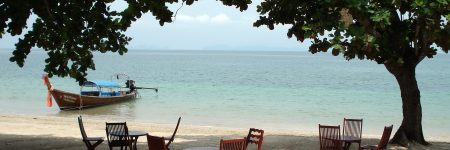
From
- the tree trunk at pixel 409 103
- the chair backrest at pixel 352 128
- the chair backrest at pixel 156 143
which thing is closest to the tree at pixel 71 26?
the chair backrest at pixel 156 143

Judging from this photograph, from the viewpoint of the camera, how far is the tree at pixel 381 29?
8.92 metres

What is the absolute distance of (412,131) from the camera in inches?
515

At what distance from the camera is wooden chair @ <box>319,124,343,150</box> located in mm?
10523

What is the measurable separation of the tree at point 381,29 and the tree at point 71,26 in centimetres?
260

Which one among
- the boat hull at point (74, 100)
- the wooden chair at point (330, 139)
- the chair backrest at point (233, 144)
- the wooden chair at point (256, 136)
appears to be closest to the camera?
the chair backrest at point (233, 144)

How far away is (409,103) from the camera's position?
42.6 ft

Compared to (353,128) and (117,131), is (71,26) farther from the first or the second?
(353,128)

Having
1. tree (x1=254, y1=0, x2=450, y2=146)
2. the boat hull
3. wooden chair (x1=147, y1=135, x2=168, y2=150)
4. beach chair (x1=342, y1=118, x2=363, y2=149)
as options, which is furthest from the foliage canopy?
the boat hull

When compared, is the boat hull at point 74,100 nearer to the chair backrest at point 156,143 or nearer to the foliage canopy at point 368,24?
the foliage canopy at point 368,24

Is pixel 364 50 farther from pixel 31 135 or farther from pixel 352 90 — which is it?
pixel 352 90

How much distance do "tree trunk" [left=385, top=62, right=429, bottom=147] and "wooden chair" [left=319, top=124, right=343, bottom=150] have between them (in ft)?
9.33

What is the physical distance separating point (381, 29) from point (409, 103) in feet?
9.46

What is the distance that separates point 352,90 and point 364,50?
130ft

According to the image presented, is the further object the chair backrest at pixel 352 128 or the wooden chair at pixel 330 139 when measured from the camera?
the chair backrest at pixel 352 128
